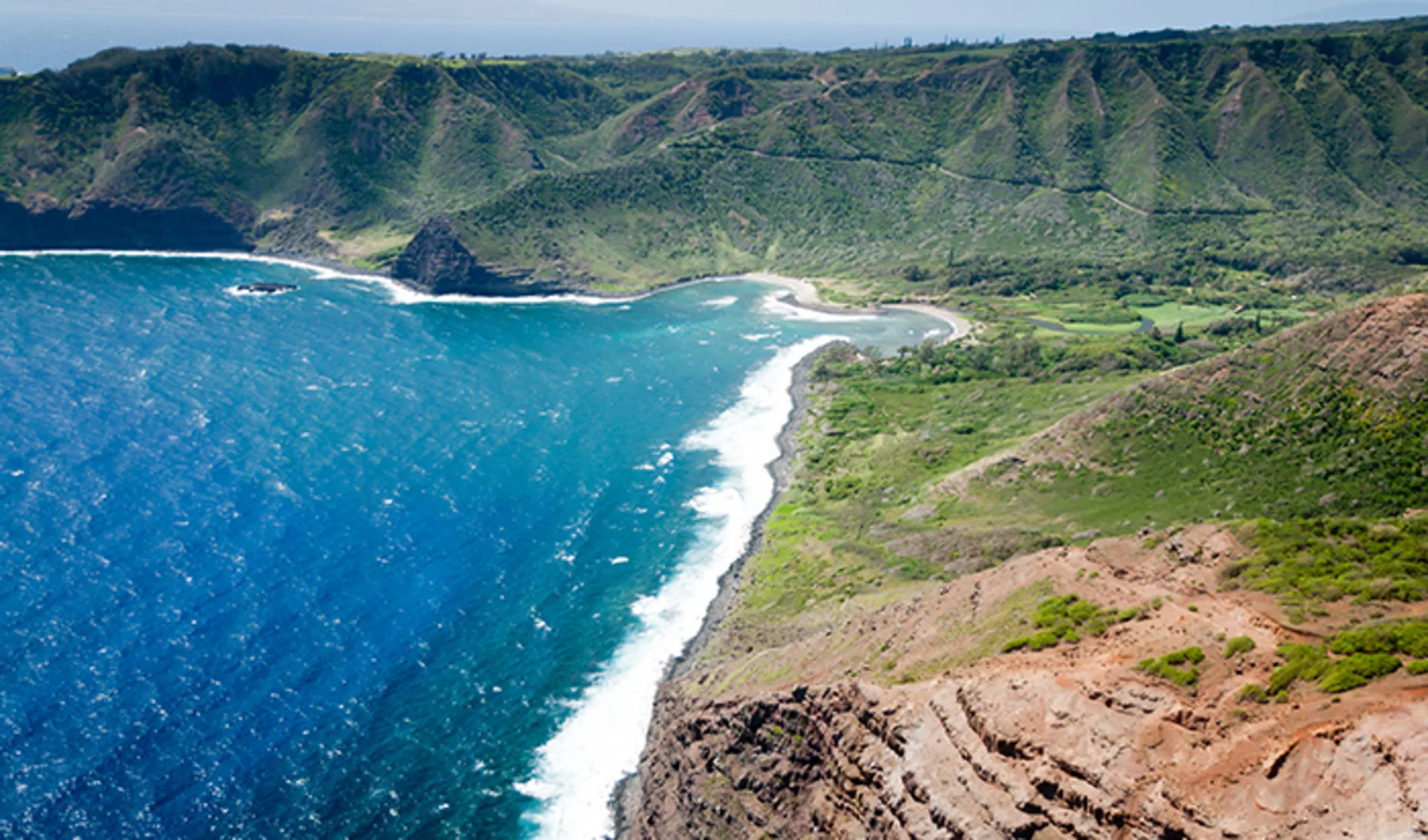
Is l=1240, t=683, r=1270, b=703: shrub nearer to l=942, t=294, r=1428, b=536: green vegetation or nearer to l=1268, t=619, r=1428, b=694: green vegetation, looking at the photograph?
l=1268, t=619, r=1428, b=694: green vegetation

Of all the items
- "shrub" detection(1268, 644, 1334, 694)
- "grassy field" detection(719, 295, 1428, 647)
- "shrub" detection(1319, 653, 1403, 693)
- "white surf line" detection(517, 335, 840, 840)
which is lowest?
"white surf line" detection(517, 335, 840, 840)

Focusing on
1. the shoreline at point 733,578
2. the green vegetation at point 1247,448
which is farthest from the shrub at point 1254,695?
the shoreline at point 733,578

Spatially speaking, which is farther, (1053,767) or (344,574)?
(344,574)

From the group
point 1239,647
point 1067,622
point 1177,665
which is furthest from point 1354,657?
point 1067,622

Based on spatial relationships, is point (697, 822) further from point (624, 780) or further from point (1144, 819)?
point (1144, 819)

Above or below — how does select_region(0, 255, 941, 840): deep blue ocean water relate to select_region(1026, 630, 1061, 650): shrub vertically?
below

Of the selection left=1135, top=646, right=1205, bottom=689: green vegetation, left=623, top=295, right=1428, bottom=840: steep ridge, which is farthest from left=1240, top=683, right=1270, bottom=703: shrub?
left=1135, top=646, right=1205, bottom=689: green vegetation

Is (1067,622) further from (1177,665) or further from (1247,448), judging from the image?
(1247,448)
